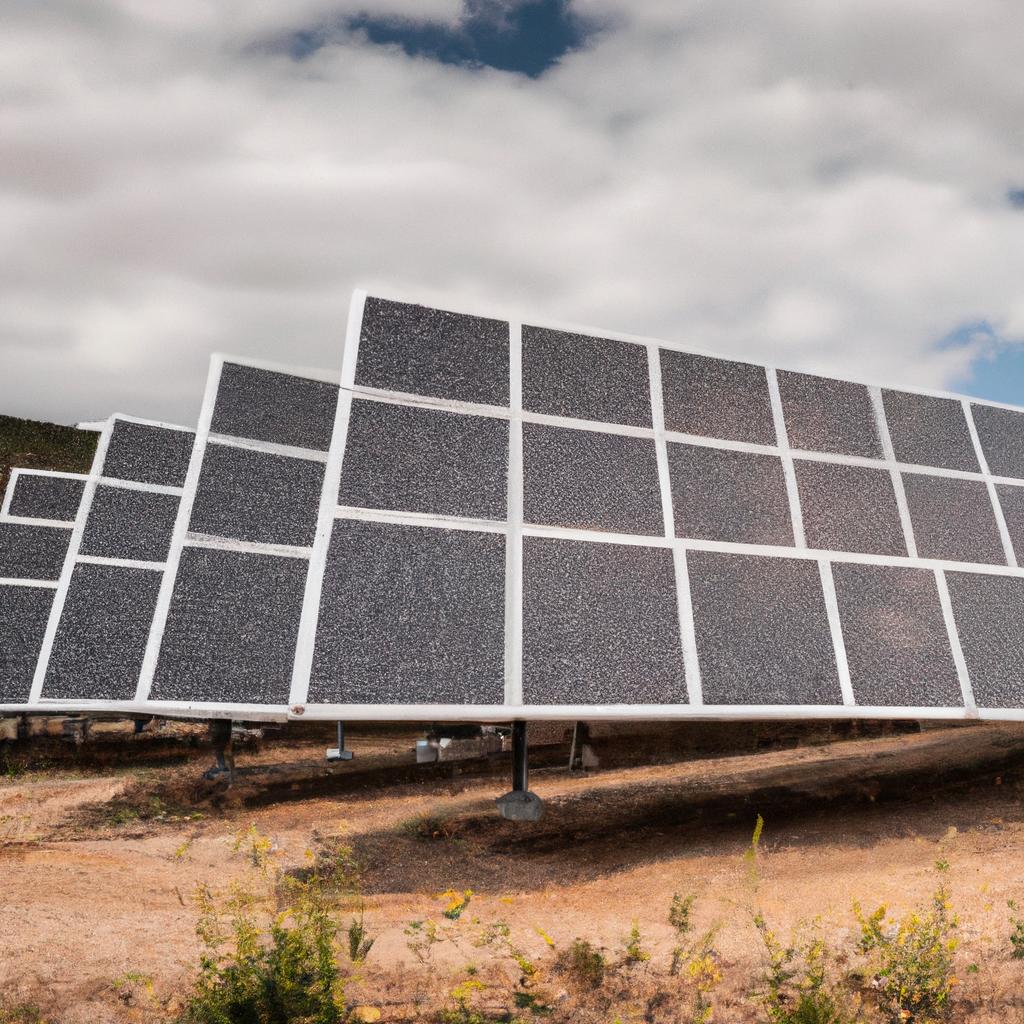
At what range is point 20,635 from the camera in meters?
13.4

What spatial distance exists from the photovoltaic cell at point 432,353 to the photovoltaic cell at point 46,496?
1107 cm

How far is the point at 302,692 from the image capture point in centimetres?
551

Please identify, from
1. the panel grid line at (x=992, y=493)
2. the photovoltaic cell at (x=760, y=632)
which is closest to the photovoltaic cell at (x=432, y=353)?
the photovoltaic cell at (x=760, y=632)

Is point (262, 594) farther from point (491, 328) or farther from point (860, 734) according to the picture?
point (860, 734)

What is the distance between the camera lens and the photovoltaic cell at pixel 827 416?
7.98m

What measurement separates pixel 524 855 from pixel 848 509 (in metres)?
4.34

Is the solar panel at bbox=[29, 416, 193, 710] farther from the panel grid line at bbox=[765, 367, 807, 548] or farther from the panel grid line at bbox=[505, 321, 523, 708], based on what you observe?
the panel grid line at bbox=[765, 367, 807, 548]

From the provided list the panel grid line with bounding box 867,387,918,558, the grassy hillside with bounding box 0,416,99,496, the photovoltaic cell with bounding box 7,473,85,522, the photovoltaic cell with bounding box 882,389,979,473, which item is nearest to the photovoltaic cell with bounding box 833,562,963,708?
the panel grid line with bounding box 867,387,918,558

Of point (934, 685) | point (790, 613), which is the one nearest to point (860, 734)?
point (934, 685)

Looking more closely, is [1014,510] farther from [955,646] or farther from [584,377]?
[584,377]

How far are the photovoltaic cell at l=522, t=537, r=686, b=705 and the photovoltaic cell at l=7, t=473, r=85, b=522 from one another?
12.5m

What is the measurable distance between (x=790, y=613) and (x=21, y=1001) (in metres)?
5.73

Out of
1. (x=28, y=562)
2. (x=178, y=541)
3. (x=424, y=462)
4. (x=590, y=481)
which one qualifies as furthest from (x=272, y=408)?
(x=28, y=562)

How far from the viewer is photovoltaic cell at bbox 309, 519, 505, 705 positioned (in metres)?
5.68
